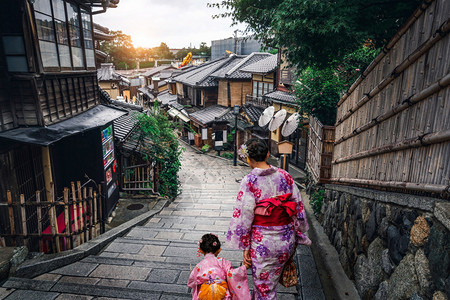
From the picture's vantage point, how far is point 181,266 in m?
5.27

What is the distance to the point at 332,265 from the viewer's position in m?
5.74

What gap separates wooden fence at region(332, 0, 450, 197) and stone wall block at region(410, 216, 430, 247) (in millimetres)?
306

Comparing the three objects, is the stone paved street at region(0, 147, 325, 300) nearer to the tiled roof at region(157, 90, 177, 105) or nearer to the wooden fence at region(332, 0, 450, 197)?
the wooden fence at region(332, 0, 450, 197)

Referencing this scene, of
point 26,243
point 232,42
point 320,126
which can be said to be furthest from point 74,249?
point 232,42

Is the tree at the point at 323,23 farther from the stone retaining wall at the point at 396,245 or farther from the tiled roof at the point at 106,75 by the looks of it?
the tiled roof at the point at 106,75

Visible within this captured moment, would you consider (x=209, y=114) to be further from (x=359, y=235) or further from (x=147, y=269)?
(x=359, y=235)

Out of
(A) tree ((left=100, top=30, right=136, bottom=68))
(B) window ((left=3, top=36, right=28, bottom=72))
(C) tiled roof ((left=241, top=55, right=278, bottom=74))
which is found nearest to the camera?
(B) window ((left=3, top=36, right=28, bottom=72))

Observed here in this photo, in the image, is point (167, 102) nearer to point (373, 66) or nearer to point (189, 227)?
point (189, 227)

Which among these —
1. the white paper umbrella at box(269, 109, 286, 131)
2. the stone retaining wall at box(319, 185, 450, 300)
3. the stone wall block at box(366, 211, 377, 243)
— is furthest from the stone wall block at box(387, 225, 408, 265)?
the white paper umbrella at box(269, 109, 286, 131)

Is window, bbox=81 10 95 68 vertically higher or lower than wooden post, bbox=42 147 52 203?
higher

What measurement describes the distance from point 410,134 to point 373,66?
196 cm

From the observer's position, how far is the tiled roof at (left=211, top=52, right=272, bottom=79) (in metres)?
26.8

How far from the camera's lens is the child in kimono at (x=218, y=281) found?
336 centimetres

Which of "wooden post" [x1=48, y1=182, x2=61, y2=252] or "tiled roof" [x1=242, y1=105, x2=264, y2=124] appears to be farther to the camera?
"tiled roof" [x1=242, y1=105, x2=264, y2=124]
